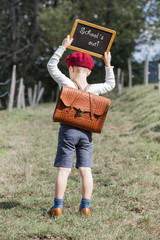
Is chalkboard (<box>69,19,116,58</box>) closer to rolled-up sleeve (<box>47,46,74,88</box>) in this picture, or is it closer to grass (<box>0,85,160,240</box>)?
rolled-up sleeve (<box>47,46,74,88</box>)

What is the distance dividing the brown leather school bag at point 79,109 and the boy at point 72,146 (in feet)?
0.36

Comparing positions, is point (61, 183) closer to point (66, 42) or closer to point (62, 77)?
point (62, 77)

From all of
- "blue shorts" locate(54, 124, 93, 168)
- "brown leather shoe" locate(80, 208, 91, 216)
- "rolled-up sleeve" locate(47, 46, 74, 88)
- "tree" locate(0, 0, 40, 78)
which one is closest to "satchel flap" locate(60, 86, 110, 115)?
"rolled-up sleeve" locate(47, 46, 74, 88)

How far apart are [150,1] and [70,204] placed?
22655 millimetres

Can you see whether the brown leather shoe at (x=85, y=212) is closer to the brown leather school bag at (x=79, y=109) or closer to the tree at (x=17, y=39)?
the brown leather school bag at (x=79, y=109)

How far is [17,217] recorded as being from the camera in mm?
3363

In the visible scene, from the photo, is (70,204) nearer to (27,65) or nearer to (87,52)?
(87,52)

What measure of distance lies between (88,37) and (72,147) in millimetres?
1225

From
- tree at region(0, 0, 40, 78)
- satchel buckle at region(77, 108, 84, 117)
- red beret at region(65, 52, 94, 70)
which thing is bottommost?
satchel buckle at region(77, 108, 84, 117)

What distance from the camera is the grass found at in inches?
121

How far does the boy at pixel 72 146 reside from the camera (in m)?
3.39

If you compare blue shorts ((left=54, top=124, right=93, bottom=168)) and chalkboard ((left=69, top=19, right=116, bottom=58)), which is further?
chalkboard ((left=69, top=19, right=116, bottom=58))

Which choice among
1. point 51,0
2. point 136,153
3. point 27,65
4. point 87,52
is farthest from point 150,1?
point 87,52

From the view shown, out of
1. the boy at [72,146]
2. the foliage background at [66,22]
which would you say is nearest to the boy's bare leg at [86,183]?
the boy at [72,146]
